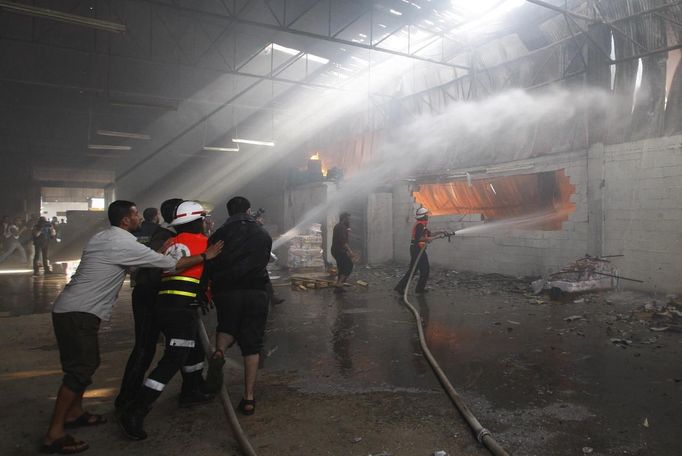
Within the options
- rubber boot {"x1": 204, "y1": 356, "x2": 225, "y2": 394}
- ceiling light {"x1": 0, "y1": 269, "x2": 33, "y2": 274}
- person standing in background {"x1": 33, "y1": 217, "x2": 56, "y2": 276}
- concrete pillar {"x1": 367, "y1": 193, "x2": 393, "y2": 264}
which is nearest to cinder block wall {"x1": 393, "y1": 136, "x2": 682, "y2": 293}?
concrete pillar {"x1": 367, "y1": 193, "x2": 393, "y2": 264}

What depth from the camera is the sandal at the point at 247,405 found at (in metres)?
3.29

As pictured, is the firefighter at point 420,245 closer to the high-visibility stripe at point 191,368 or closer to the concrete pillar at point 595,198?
the concrete pillar at point 595,198

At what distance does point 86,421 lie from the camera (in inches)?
121

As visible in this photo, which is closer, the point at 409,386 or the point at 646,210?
the point at 409,386

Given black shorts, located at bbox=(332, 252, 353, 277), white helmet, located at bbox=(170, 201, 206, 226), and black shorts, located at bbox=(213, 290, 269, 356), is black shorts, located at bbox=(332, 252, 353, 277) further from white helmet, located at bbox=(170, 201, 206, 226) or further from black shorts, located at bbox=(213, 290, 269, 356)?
white helmet, located at bbox=(170, 201, 206, 226)

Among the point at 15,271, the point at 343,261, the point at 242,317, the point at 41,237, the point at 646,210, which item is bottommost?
the point at 15,271

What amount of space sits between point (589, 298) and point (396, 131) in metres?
9.83

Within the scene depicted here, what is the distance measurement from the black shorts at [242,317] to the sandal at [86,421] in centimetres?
109

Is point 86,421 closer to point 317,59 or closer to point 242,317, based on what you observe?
point 242,317

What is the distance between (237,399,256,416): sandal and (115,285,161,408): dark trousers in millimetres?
792

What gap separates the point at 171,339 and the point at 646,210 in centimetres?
924

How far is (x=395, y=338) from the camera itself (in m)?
5.55

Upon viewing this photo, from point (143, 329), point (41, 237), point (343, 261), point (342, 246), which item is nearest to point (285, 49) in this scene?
point (342, 246)

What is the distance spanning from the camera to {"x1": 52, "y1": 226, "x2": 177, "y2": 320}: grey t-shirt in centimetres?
284
